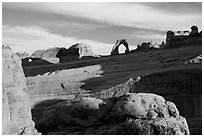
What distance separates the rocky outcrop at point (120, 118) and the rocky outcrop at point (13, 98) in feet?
10.9

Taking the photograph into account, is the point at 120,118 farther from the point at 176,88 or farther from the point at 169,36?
the point at 169,36

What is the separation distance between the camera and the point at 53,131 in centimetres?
1501

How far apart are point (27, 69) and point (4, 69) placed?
35968 millimetres

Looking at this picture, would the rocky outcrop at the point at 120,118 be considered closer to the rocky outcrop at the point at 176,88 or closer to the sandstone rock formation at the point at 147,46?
the rocky outcrop at the point at 176,88

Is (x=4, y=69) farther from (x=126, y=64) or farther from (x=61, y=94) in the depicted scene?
(x=126, y=64)

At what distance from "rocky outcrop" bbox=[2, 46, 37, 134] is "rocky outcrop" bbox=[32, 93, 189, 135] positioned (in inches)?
130

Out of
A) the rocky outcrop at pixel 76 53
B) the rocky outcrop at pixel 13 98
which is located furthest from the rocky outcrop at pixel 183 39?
the rocky outcrop at pixel 13 98

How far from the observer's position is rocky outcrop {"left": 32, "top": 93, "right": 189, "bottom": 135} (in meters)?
13.6

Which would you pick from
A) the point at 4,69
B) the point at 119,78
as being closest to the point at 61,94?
the point at 119,78

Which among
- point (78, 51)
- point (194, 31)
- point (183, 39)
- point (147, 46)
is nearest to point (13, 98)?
point (194, 31)

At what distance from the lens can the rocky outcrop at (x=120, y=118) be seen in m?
13.6

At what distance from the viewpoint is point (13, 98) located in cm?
1094

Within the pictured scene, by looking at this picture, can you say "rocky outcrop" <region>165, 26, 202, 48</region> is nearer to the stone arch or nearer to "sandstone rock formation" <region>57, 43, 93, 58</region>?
the stone arch

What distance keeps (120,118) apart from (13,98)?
14.8 ft
